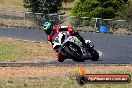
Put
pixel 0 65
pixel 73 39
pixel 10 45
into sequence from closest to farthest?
pixel 73 39 → pixel 0 65 → pixel 10 45

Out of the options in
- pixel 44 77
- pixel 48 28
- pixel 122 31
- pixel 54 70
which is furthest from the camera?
pixel 122 31

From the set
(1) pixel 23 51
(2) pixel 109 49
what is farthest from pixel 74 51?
(2) pixel 109 49

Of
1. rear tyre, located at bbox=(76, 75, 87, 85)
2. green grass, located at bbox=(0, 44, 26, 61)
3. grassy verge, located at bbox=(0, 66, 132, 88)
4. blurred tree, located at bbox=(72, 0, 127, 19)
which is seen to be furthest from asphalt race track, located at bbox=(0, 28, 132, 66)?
rear tyre, located at bbox=(76, 75, 87, 85)

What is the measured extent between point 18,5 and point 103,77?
7053 cm

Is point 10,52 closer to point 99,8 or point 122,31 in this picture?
point 122,31

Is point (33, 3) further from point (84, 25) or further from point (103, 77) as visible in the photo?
point (103, 77)

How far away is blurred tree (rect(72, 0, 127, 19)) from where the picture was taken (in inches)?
1948

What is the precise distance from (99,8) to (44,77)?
3392 cm

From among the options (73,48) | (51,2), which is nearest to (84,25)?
(51,2)

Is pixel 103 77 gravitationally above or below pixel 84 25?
above

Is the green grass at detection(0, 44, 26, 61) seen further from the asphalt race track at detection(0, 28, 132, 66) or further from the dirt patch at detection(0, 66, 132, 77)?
the dirt patch at detection(0, 66, 132, 77)

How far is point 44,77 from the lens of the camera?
16.5 m

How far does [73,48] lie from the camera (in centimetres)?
918

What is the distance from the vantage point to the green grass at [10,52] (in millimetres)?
24484
